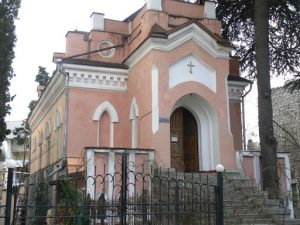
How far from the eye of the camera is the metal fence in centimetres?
805

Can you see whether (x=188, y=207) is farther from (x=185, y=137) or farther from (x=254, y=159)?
(x=185, y=137)

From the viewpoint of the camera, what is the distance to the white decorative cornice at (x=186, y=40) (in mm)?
15969

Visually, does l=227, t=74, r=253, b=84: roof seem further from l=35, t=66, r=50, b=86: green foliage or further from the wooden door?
l=35, t=66, r=50, b=86: green foliage

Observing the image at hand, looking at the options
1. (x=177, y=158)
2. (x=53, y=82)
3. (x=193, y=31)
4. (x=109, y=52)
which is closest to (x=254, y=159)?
(x=177, y=158)

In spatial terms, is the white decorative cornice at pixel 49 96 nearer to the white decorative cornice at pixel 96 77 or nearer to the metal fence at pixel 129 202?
the white decorative cornice at pixel 96 77

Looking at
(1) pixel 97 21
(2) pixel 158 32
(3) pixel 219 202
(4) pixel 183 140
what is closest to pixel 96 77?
(1) pixel 97 21

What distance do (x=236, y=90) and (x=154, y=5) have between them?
5364 mm

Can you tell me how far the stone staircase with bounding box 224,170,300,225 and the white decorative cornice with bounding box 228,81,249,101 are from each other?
5.92 metres

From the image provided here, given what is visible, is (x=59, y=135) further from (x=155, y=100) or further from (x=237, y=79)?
(x=237, y=79)

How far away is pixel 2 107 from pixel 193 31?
960 cm

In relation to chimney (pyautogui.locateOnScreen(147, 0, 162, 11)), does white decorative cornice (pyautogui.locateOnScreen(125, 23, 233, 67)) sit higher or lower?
lower

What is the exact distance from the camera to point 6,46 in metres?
20.5

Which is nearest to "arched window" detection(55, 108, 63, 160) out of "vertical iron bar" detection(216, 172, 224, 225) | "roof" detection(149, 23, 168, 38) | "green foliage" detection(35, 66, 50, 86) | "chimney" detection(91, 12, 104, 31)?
"chimney" detection(91, 12, 104, 31)

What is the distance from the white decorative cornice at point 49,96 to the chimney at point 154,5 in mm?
4482
